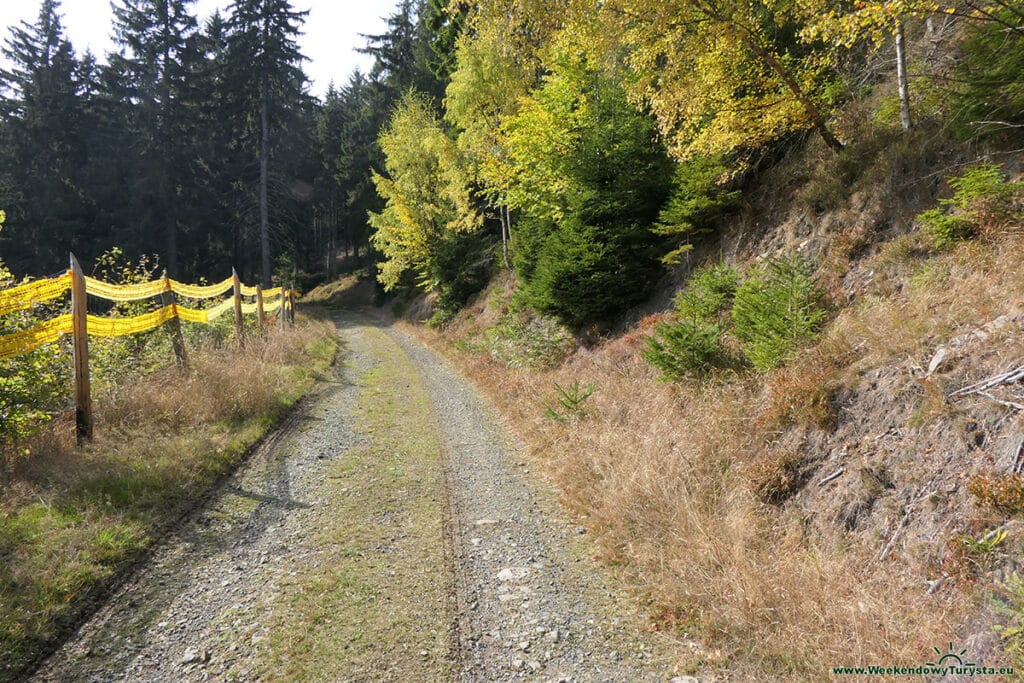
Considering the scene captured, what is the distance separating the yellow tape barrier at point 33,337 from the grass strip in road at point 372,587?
3475mm

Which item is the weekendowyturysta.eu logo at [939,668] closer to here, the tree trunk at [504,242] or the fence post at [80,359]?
the fence post at [80,359]

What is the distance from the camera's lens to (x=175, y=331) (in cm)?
839

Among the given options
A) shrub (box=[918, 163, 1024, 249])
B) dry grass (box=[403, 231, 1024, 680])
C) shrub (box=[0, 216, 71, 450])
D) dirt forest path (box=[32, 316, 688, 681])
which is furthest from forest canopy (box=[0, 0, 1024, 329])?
shrub (box=[0, 216, 71, 450])

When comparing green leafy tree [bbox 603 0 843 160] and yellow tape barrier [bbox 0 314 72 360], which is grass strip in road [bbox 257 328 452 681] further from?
green leafy tree [bbox 603 0 843 160]

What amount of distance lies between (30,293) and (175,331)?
3.01 m

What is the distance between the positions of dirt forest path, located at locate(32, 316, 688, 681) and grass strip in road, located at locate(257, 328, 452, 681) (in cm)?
1

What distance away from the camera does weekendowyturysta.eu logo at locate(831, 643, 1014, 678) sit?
2.36 metres

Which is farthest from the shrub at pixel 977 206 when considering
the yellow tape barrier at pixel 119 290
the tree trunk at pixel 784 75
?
the yellow tape barrier at pixel 119 290

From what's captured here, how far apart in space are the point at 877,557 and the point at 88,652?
17.1 ft

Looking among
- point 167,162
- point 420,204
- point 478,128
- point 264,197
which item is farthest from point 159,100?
point 478,128

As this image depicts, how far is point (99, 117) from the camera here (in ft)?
105

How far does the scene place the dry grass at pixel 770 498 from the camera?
2.83 m

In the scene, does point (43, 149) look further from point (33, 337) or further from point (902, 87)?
point (902, 87)

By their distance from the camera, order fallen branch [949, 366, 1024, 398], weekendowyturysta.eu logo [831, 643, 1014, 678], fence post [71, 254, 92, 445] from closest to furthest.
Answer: weekendowyturysta.eu logo [831, 643, 1014, 678], fallen branch [949, 366, 1024, 398], fence post [71, 254, 92, 445]
